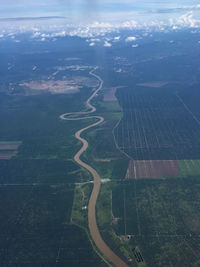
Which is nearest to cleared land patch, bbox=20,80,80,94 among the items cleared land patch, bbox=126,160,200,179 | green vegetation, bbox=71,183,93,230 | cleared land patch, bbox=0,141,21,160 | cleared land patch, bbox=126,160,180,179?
cleared land patch, bbox=0,141,21,160

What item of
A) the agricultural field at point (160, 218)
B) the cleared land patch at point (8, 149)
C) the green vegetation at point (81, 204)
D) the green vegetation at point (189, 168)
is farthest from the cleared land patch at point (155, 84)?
the green vegetation at point (81, 204)

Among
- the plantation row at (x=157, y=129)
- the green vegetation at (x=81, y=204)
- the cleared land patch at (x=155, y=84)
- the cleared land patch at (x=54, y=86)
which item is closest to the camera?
the green vegetation at (x=81, y=204)

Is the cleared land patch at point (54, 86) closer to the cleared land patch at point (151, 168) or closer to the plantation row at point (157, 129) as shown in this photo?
the plantation row at point (157, 129)

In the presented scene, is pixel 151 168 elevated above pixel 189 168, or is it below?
below

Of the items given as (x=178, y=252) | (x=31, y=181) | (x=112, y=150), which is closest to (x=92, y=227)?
(x=178, y=252)

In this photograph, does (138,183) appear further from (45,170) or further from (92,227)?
(45,170)

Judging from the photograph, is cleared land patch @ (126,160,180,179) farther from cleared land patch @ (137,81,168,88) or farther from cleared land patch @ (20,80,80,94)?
cleared land patch @ (20,80,80,94)

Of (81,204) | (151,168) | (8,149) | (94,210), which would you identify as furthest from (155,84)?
(94,210)

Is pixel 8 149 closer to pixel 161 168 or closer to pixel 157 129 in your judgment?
pixel 161 168

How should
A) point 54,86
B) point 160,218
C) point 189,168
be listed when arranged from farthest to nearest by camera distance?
point 54,86 < point 189,168 < point 160,218
